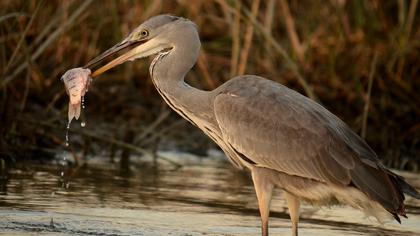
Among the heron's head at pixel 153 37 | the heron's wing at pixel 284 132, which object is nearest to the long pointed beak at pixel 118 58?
the heron's head at pixel 153 37

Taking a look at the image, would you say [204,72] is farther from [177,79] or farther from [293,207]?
[293,207]

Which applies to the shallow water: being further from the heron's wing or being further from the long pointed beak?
the long pointed beak

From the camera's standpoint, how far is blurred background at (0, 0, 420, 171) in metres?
10.8

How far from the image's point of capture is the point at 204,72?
1212cm

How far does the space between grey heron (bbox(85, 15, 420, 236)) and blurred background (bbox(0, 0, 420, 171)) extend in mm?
2193

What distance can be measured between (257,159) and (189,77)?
4.96 m

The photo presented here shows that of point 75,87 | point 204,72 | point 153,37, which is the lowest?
point 75,87

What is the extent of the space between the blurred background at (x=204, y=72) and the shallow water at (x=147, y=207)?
0.52 m

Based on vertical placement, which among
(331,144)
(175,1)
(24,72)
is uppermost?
(175,1)

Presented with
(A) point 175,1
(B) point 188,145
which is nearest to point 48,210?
(B) point 188,145

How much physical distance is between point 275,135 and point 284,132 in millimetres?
66

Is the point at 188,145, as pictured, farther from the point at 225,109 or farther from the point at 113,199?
the point at 225,109

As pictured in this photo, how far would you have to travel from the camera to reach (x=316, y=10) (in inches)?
560

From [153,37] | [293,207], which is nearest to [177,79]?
[153,37]
